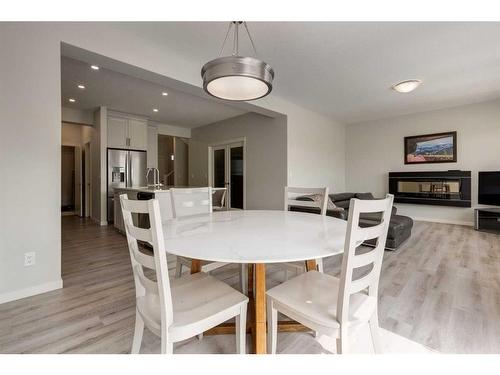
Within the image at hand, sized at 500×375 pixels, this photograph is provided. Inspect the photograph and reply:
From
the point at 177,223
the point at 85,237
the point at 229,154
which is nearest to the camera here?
the point at 177,223

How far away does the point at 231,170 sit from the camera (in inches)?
249

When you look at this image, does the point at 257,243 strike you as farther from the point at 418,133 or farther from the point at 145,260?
the point at 418,133

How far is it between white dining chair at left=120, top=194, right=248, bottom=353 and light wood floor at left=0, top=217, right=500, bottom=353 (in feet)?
1.44

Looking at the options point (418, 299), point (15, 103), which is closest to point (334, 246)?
point (418, 299)

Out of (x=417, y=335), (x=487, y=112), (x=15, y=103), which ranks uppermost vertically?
(x=487, y=112)

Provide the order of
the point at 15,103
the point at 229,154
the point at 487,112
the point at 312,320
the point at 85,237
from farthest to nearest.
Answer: the point at 229,154 → the point at 487,112 → the point at 85,237 → the point at 15,103 → the point at 312,320

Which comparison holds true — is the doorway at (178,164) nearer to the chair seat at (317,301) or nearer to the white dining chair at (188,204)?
the white dining chair at (188,204)

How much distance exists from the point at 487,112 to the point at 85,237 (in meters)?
7.95

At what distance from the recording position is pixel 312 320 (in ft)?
3.36

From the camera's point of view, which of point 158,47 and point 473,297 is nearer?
point 473,297

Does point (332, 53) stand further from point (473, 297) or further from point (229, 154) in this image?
point (229, 154)

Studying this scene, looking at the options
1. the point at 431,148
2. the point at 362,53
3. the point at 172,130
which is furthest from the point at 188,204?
the point at 431,148

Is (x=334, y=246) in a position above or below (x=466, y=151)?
below

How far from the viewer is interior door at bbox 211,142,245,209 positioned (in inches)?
239
